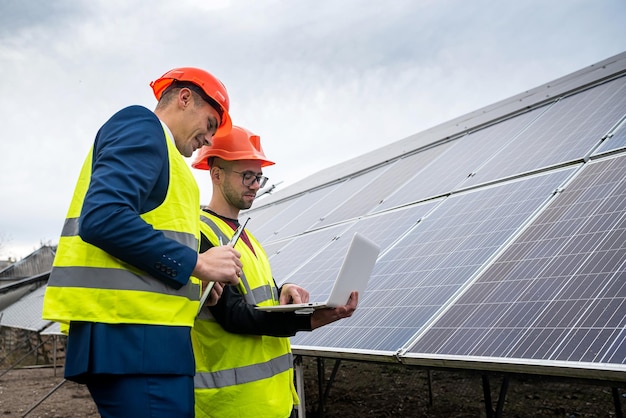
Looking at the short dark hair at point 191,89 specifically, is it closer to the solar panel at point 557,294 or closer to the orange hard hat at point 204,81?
the orange hard hat at point 204,81

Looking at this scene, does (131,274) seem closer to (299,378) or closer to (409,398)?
(299,378)

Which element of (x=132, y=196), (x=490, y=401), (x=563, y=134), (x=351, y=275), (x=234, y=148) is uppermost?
(x=563, y=134)

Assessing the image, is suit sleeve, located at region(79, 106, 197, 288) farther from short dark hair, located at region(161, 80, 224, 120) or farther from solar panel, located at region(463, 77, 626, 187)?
solar panel, located at region(463, 77, 626, 187)

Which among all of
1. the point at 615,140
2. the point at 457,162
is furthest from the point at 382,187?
the point at 615,140

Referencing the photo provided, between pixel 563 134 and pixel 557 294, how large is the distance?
10.6ft

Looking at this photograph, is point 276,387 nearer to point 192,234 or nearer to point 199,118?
point 192,234

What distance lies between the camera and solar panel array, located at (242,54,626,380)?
293 cm

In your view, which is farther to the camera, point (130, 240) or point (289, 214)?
point (289, 214)

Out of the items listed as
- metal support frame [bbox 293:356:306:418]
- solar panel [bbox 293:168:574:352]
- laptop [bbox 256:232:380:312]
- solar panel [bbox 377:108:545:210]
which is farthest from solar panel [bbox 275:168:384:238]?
laptop [bbox 256:232:380:312]

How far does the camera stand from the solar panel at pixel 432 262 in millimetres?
→ 3787

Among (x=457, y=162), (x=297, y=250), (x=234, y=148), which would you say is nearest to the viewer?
(x=234, y=148)

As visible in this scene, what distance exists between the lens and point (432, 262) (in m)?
4.41

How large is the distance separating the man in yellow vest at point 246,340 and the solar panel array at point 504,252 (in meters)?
0.93

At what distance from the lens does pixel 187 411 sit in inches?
71.5
